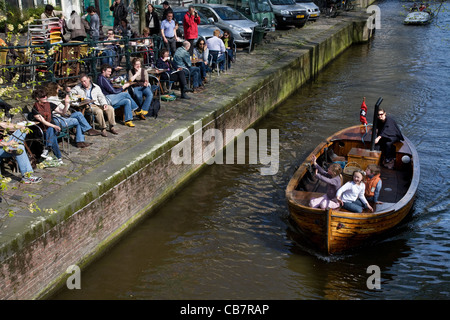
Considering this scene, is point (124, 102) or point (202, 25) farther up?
point (202, 25)

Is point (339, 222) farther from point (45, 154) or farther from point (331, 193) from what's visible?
point (45, 154)

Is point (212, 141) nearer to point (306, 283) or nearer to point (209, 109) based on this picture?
point (209, 109)

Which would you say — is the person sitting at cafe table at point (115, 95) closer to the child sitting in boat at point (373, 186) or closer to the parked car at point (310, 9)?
the child sitting in boat at point (373, 186)

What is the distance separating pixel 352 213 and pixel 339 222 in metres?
0.23

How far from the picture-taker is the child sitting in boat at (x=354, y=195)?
8.53 meters

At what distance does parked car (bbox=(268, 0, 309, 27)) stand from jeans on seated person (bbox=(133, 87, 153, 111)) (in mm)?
13947

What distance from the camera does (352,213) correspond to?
828cm

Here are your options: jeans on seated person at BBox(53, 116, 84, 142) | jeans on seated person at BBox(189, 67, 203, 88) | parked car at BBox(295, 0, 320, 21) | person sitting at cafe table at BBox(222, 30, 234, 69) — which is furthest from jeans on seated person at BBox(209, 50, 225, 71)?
parked car at BBox(295, 0, 320, 21)

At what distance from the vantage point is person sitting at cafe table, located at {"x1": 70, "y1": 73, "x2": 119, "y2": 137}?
1010 centimetres

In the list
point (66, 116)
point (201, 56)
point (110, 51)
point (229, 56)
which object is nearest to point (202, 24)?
point (229, 56)

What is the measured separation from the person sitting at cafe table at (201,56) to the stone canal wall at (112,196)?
458mm

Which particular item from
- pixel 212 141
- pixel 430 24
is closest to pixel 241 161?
pixel 212 141

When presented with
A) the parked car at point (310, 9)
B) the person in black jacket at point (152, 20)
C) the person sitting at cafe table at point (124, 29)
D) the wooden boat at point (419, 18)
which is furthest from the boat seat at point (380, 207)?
the wooden boat at point (419, 18)

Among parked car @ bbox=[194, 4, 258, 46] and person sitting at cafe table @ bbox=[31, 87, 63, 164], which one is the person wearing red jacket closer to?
parked car @ bbox=[194, 4, 258, 46]
